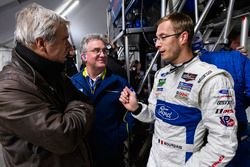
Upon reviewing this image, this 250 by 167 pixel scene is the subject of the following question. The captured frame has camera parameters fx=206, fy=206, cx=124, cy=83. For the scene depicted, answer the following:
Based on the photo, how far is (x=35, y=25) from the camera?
81 centimetres

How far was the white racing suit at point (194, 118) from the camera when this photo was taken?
875mm

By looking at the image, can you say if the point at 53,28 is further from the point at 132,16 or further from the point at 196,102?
the point at 132,16

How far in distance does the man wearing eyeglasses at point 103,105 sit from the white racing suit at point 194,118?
0.34 metres

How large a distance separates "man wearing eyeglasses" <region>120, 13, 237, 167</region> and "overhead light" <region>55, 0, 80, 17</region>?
563cm

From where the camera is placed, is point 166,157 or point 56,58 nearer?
point 56,58

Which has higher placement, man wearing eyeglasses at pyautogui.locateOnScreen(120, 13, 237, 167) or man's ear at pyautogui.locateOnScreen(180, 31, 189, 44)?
man's ear at pyautogui.locateOnScreen(180, 31, 189, 44)

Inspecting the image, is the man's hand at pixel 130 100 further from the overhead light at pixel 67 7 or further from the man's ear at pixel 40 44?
the overhead light at pixel 67 7

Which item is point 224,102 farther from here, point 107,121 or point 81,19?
point 81,19

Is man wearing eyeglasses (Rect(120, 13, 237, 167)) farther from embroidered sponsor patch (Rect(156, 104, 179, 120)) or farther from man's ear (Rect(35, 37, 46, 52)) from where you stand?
man's ear (Rect(35, 37, 46, 52))

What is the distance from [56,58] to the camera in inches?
35.5

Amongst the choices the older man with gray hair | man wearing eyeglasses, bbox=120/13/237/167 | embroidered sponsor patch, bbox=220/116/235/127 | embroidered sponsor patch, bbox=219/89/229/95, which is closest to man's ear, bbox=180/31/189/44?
man wearing eyeglasses, bbox=120/13/237/167

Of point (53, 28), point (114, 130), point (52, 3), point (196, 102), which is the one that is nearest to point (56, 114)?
point (53, 28)

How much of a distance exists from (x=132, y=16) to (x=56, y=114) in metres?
1.96

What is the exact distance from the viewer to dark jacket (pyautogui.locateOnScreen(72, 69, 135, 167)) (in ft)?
4.61
